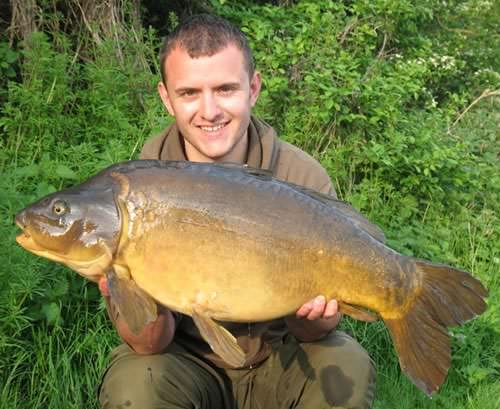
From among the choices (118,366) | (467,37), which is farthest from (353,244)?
(467,37)

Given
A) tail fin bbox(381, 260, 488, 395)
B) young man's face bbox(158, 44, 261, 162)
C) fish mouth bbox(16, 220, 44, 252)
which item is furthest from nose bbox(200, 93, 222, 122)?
tail fin bbox(381, 260, 488, 395)

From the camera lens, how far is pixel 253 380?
258 cm

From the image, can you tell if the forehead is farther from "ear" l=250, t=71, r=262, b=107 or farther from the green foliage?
the green foliage

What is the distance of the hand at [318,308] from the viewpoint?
2043 mm

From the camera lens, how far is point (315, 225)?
79.6 inches

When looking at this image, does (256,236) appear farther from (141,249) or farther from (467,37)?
(467,37)

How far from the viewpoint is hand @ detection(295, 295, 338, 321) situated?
204cm

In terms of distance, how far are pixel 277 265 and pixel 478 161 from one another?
3.59 m

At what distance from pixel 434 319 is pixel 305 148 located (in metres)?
2.55

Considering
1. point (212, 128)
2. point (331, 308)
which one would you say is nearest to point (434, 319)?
point (331, 308)

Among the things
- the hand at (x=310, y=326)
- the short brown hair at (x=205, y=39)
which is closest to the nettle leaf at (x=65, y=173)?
the short brown hair at (x=205, y=39)

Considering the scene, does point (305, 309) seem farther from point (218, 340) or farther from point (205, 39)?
point (205, 39)

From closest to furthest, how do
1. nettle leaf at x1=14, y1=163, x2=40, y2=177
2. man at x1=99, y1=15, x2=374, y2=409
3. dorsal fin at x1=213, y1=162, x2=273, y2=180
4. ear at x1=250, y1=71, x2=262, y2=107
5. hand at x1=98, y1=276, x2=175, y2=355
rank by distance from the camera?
dorsal fin at x1=213, y1=162, x2=273, y2=180, hand at x1=98, y1=276, x2=175, y2=355, man at x1=99, y1=15, x2=374, y2=409, ear at x1=250, y1=71, x2=262, y2=107, nettle leaf at x1=14, y1=163, x2=40, y2=177

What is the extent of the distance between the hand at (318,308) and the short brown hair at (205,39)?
0.98 metres
